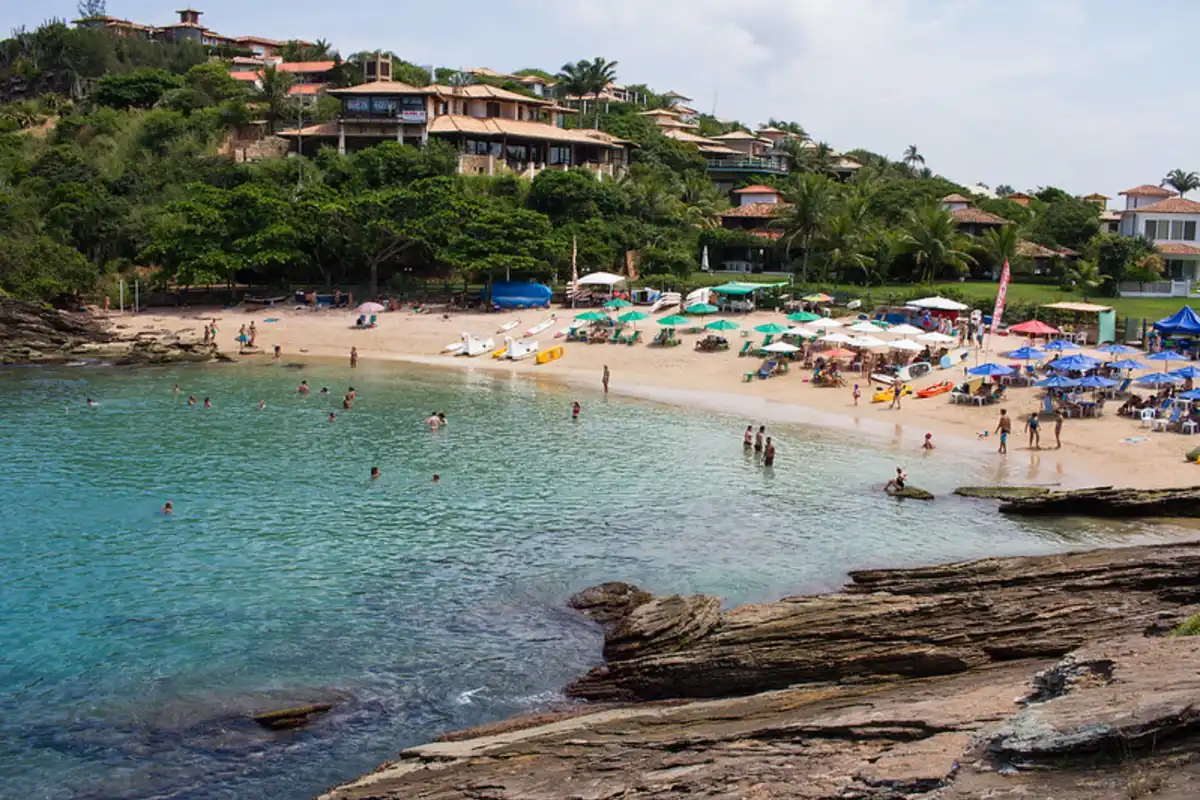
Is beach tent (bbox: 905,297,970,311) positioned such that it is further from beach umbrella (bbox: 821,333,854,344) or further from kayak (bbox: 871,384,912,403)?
kayak (bbox: 871,384,912,403)

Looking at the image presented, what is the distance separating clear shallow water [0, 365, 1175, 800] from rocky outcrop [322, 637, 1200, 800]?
325cm

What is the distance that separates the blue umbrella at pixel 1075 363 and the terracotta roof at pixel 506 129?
48.8 meters

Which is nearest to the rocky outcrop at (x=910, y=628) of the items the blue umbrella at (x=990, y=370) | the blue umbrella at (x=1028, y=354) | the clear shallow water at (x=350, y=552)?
the clear shallow water at (x=350, y=552)

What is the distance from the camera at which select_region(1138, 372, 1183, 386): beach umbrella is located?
38.0 metres

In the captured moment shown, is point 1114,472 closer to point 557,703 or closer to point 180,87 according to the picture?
point 557,703

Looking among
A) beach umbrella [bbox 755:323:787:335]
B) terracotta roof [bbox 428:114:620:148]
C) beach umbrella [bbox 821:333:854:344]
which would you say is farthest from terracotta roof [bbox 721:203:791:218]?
beach umbrella [bbox 821:333:854:344]

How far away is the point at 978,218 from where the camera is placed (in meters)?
72.1

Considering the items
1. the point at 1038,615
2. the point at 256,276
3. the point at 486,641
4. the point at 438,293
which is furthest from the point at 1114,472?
the point at 256,276

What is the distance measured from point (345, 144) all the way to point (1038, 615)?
233ft

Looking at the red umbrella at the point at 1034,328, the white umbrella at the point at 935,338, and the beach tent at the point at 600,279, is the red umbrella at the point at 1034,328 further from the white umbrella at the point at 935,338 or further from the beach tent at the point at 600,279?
the beach tent at the point at 600,279

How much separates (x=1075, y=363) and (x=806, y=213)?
26910mm

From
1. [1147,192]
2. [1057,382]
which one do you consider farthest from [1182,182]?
[1057,382]

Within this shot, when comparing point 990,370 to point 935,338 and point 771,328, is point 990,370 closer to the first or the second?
point 935,338

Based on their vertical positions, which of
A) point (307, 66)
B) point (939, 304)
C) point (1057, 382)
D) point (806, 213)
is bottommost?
point (1057, 382)
